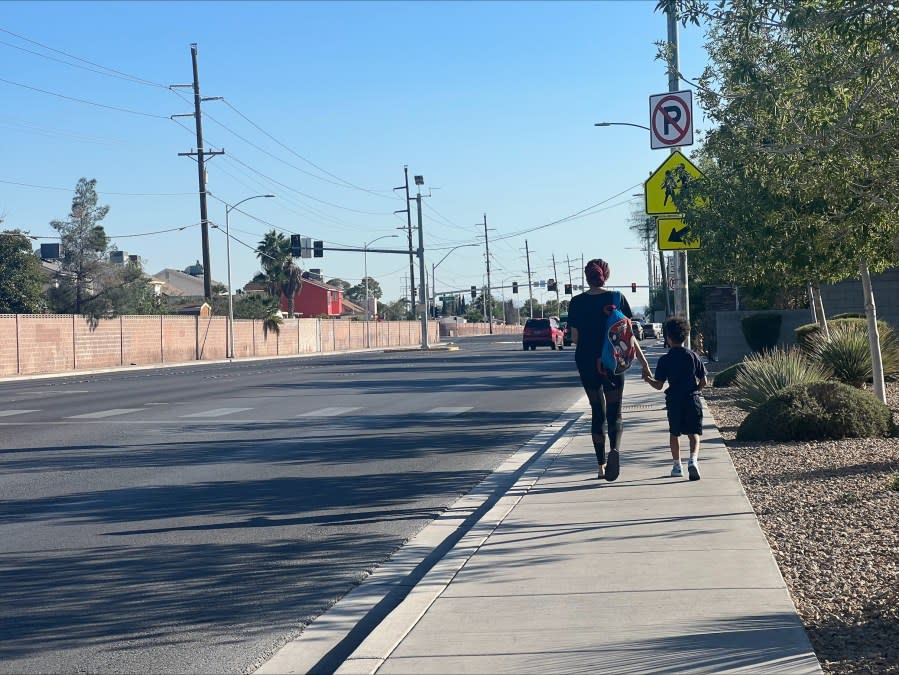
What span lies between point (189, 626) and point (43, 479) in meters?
6.64

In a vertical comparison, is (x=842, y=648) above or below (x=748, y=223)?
below

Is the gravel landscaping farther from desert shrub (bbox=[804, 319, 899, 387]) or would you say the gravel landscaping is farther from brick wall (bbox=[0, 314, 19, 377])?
brick wall (bbox=[0, 314, 19, 377])

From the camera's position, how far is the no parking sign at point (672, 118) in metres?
17.5

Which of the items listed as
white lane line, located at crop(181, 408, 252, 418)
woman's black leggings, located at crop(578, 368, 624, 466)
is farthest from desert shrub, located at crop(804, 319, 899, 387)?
woman's black leggings, located at crop(578, 368, 624, 466)

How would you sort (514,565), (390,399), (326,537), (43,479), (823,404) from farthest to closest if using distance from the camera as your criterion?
(390,399)
(823,404)
(43,479)
(326,537)
(514,565)

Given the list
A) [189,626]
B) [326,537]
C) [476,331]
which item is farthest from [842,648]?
[476,331]

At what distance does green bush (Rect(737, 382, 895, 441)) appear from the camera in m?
13.6

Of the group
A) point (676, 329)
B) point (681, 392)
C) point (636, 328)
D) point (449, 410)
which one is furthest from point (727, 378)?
point (681, 392)

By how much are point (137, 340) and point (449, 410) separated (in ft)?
133

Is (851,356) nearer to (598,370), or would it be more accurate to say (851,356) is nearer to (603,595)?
(598,370)

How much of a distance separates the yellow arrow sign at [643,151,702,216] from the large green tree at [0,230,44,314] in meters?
48.2

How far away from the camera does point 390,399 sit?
24547mm

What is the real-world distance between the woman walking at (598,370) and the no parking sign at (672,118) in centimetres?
720

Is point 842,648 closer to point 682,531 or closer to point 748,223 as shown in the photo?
point 682,531
